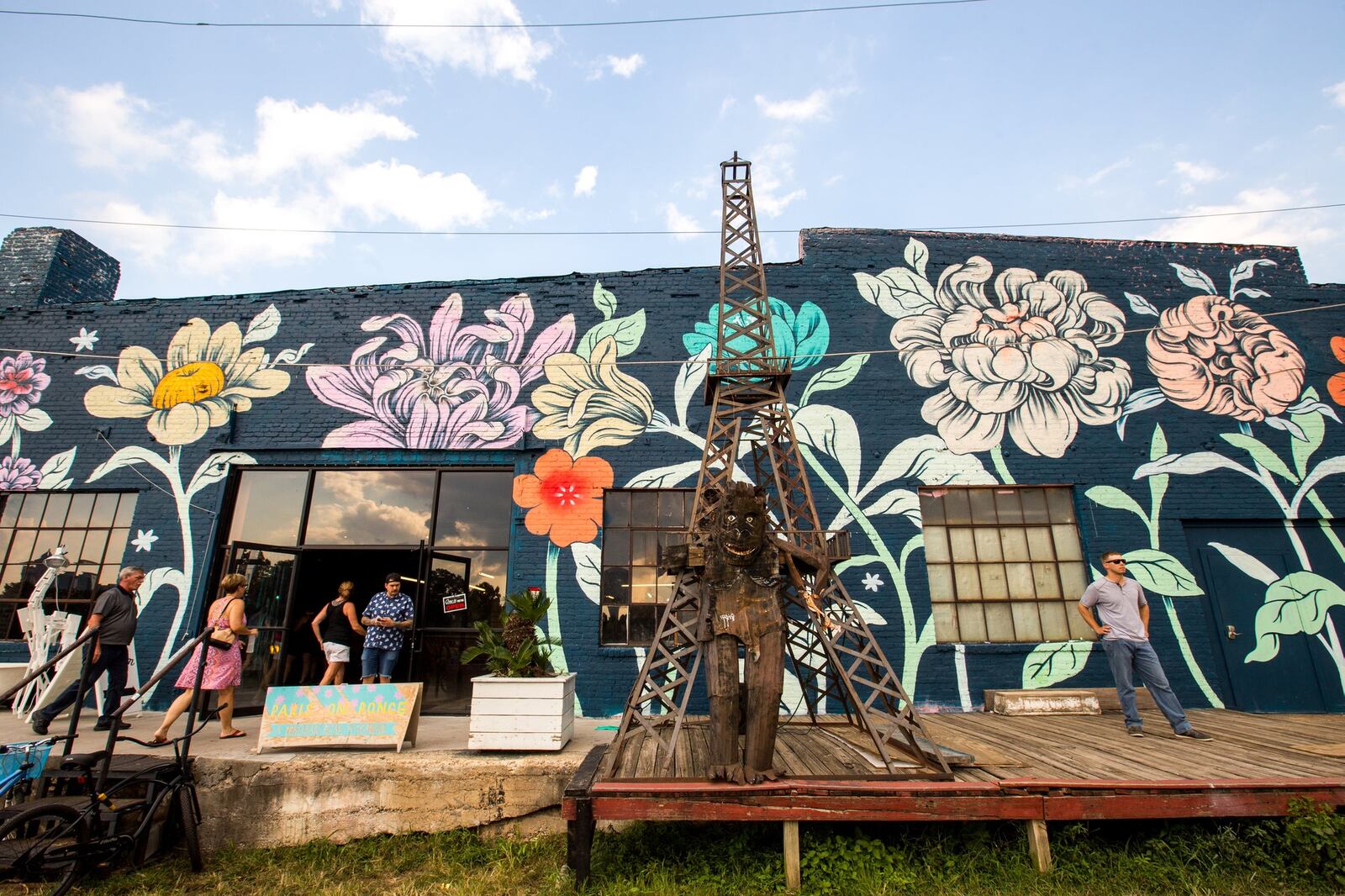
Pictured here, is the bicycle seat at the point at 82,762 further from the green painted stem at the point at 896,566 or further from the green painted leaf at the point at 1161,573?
the green painted leaf at the point at 1161,573

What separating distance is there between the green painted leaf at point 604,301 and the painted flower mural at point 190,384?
427cm

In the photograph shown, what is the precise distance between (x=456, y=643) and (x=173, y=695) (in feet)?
10.9

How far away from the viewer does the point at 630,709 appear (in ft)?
14.5

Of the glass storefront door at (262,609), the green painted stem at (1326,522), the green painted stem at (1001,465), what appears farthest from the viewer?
the green painted stem at (1001,465)

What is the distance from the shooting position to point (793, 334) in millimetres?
8672

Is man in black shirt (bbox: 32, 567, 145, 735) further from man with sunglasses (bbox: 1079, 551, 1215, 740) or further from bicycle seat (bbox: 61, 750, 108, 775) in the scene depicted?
man with sunglasses (bbox: 1079, 551, 1215, 740)

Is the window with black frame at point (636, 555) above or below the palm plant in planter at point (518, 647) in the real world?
above

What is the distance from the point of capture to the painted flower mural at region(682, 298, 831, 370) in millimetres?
8602

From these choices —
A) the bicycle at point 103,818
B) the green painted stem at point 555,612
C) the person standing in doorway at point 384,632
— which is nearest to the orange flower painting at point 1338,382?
the green painted stem at point 555,612

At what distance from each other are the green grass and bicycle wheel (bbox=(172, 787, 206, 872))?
8cm

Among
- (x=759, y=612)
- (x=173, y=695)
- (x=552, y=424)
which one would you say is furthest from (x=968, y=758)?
(x=173, y=695)

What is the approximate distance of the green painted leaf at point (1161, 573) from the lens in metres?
7.69

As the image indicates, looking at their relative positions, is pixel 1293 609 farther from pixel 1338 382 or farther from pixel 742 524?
pixel 742 524

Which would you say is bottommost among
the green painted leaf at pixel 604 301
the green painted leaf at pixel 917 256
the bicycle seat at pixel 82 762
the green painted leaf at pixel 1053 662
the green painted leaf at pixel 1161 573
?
the bicycle seat at pixel 82 762
